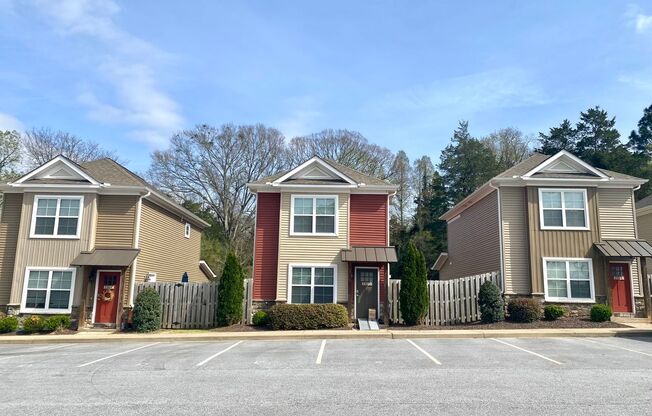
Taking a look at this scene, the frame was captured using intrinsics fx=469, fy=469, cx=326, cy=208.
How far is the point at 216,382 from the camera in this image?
29.7 ft

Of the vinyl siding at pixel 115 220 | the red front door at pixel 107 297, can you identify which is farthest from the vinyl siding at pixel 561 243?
the red front door at pixel 107 297

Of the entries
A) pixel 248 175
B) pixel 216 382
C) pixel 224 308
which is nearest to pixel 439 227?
pixel 248 175

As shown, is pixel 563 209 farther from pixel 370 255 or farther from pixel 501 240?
pixel 370 255

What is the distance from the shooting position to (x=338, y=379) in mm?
9125

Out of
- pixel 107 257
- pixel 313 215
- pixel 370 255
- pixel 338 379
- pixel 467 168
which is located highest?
pixel 467 168

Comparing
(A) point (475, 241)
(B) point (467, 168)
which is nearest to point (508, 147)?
(B) point (467, 168)

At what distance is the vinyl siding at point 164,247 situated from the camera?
2054 centimetres

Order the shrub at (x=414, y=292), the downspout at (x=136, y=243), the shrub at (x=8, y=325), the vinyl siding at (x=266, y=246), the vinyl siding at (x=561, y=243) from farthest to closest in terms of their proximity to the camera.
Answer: the vinyl siding at (x=266, y=246), the vinyl siding at (x=561, y=243), the downspout at (x=136, y=243), the shrub at (x=414, y=292), the shrub at (x=8, y=325)

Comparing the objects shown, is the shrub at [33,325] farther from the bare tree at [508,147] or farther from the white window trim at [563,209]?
the bare tree at [508,147]

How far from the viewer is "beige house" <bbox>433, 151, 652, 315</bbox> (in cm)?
1936

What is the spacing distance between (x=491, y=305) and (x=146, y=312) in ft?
44.1

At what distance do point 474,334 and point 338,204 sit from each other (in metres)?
7.76

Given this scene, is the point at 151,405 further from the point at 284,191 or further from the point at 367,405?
the point at 284,191

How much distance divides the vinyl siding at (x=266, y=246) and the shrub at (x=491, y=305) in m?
8.48
